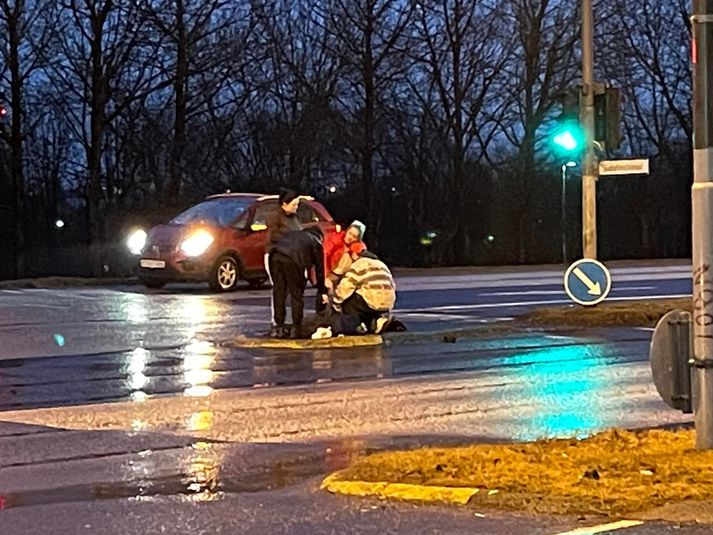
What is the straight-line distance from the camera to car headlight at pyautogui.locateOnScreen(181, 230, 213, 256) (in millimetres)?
25078

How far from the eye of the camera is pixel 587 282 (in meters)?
19.0

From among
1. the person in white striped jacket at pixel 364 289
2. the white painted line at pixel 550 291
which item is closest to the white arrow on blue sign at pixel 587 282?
the person in white striped jacket at pixel 364 289

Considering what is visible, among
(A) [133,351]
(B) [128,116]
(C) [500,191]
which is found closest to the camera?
(A) [133,351]

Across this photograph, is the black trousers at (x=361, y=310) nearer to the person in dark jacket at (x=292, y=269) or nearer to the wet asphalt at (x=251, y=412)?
the person in dark jacket at (x=292, y=269)

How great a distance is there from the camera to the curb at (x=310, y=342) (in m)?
15.8

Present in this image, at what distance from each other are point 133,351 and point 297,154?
29681 mm

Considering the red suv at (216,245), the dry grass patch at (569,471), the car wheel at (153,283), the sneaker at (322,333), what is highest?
the red suv at (216,245)

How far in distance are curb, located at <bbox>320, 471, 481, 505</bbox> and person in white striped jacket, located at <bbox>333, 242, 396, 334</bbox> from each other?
841 cm

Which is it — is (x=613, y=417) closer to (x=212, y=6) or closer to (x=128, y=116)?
(x=212, y=6)

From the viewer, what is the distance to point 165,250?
83.3 feet

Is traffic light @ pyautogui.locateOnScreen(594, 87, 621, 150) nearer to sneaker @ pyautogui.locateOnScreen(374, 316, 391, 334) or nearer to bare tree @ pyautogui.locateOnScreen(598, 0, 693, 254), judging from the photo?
sneaker @ pyautogui.locateOnScreen(374, 316, 391, 334)

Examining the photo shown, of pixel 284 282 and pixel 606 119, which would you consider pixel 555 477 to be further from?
pixel 606 119

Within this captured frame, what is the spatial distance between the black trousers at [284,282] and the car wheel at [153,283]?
977 centimetres

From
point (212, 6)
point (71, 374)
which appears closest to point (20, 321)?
point (71, 374)
